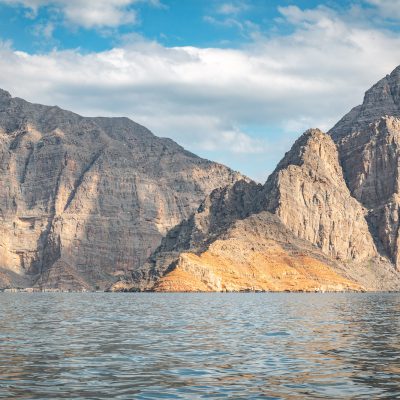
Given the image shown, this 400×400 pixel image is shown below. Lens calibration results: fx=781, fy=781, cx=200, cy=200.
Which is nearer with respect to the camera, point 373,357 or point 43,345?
point 373,357

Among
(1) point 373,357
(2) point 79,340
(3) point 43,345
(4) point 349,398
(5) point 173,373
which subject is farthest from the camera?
(2) point 79,340

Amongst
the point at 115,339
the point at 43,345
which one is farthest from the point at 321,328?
the point at 43,345

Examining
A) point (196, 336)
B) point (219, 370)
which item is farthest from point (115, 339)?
point (219, 370)

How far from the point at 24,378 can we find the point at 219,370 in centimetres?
1192

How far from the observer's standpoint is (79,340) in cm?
6781

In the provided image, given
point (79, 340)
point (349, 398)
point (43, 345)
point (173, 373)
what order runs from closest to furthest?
point (349, 398)
point (173, 373)
point (43, 345)
point (79, 340)

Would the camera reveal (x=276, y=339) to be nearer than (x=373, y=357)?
No

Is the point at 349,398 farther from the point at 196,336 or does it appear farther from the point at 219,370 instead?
the point at 196,336

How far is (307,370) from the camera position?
48688 millimetres

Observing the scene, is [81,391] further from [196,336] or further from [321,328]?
[321,328]

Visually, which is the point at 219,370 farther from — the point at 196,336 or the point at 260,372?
the point at 196,336

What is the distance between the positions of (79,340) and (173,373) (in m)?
22.4

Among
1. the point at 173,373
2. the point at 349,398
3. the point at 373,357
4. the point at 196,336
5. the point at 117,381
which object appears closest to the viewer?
the point at 349,398

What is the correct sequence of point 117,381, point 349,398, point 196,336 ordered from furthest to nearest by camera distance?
point 196,336 < point 117,381 < point 349,398
